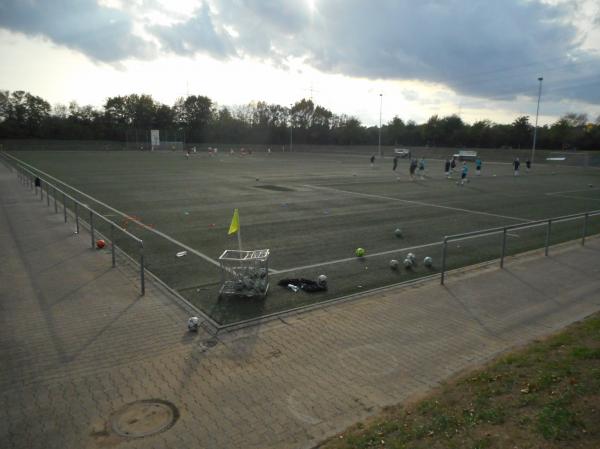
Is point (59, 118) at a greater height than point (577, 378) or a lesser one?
greater

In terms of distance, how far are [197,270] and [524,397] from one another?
23.1ft

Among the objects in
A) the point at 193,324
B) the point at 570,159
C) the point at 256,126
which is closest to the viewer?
the point at 193,324

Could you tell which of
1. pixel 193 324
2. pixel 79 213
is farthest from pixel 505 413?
pixel 79 213

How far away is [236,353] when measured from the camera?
6.20 m

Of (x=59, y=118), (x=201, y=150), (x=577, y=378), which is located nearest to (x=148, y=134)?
(x=201, y=150)

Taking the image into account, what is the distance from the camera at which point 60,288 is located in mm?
8703

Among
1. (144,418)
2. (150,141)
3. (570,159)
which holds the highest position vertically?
(150,141)

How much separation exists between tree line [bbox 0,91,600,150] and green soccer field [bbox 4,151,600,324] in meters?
58.9

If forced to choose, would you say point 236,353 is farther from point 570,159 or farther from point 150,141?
point 150,141

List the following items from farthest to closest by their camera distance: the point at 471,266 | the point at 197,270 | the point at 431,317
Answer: the point at 471,266 → the point at 197,270 → the point at 431,317

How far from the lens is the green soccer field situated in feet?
31.5

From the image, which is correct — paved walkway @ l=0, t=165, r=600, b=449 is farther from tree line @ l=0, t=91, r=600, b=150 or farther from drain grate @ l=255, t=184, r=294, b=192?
tree line @ l=0, t=91, r=600, b=150

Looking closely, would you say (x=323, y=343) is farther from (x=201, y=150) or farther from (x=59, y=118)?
(x=59, y=118)

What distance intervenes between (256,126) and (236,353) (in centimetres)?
11422
